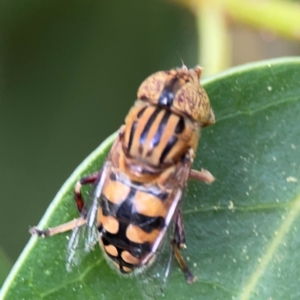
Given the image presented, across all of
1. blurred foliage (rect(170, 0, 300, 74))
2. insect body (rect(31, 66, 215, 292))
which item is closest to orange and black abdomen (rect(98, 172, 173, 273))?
insect body (rect(31, 66, 215, 292))

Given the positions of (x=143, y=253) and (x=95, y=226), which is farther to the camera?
(x=95, y=226)

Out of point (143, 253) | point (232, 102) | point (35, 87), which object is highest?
point (232, 102)

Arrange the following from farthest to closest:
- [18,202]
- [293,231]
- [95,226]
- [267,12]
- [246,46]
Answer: [246,46] → [18,202] → [267,12] → [95,226] → [293,231]

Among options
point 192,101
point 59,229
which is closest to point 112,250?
point 59,229

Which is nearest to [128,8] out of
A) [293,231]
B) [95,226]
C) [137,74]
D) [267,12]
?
[137,74]

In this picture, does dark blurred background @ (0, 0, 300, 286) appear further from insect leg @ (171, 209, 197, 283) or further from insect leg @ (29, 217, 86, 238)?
insect leg @ (171, 209, 197, 283)

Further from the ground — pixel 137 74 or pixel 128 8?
pixel 128 8

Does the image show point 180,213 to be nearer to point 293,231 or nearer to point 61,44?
point 293,231

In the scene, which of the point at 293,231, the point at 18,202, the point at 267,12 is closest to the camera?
the point at 293,231

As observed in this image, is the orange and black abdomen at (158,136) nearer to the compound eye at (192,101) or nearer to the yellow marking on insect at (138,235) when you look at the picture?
the compound eye at (192,101)
